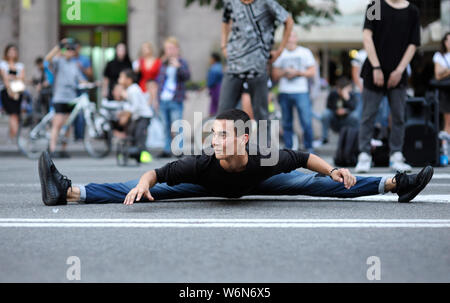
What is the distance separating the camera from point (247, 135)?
5.71 m

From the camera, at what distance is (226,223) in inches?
206

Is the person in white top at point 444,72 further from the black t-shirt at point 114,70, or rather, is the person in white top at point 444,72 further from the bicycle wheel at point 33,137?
the bicycle wheel at point 33,137

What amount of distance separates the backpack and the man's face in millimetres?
4657

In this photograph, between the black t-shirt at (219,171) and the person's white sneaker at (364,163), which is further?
the person's white sneaker at (364,163)

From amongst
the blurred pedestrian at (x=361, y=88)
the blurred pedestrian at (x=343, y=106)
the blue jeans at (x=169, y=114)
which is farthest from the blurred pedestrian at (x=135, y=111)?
the blurred pedestrian at (x=343, y=106)

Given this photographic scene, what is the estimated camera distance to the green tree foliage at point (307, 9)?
1497 cm

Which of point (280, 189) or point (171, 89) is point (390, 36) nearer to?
point (280, 189)

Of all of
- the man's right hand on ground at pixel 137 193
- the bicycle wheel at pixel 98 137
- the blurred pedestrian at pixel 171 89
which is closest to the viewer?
the man's right hand on ground at pixel 137 193

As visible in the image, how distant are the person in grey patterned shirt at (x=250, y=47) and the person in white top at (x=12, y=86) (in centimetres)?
678

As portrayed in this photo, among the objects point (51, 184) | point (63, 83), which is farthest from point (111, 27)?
point (51, 184)

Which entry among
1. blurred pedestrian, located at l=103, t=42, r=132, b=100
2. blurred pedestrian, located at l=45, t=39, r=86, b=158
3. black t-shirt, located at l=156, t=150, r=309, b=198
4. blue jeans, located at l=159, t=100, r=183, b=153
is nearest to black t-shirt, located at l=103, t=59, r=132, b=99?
blurred pedestrian, located at l=103, t=42, r=132, b=100

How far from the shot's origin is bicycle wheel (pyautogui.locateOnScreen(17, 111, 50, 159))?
43.5 feet

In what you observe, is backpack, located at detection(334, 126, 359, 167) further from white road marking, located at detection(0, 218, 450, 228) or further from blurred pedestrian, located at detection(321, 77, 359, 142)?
white road marking, located at detection(0, 218, 450, 228)
